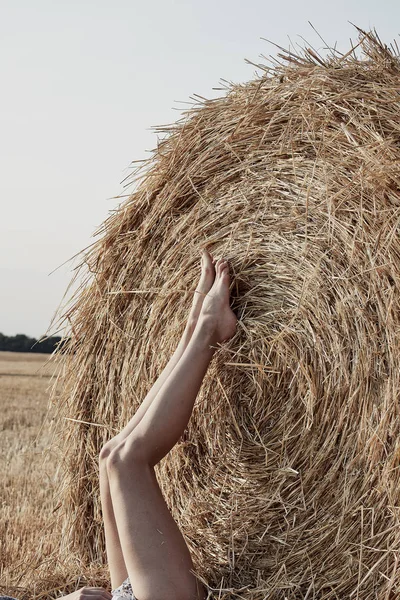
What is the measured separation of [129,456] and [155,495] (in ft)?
0.44

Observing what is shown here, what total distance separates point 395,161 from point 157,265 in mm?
1044

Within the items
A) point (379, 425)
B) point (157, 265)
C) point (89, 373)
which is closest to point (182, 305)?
point (157, 265)

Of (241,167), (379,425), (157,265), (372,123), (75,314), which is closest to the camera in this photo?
(379,425)

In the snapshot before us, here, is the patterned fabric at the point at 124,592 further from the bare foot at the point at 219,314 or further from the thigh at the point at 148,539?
the bare foot at the point at 219,314

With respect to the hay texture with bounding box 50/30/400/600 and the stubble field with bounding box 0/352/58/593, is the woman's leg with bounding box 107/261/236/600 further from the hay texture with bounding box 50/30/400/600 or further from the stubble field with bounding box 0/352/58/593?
the stubble field with bounding box 0/352/58/593

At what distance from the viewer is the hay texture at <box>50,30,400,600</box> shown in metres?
2.24

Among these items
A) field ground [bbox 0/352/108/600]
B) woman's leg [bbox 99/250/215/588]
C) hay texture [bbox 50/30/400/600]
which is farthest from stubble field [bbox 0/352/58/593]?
woman's leg [bbox 99/250/215/588]

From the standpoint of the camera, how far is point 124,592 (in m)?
2.27

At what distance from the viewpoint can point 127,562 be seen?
89.8 inches

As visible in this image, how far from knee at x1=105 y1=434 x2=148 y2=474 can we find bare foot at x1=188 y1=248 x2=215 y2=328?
48cm

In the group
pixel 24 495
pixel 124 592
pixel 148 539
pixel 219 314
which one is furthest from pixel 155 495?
pixel 24 495

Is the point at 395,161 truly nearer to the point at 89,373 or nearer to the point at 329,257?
the point at 329,257

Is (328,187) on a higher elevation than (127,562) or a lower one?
higher

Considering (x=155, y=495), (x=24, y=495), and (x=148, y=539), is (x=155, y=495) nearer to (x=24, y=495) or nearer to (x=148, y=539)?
(x=148, y=539)
